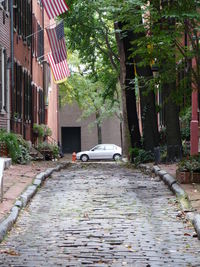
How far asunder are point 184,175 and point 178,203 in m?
2.40

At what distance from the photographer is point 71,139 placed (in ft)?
218

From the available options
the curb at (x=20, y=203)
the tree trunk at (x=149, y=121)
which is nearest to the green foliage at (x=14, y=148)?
the curb at (x=20, y=203)

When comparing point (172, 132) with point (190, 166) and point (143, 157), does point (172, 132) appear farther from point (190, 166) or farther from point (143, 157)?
point (190, 166)

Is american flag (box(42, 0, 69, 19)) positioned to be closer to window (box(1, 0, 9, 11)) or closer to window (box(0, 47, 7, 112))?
window (box(1, 0, 9, 11))

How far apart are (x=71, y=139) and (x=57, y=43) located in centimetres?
4022

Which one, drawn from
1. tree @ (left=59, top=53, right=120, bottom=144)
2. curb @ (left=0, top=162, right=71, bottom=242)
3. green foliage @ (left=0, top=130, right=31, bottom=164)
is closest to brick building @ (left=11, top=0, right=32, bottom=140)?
green foliage @ (left=0, top=130, right=31, bottom=164)

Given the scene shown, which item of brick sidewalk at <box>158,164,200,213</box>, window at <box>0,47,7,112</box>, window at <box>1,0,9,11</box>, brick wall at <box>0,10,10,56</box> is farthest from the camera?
window at <box>1,0,9,11</box>

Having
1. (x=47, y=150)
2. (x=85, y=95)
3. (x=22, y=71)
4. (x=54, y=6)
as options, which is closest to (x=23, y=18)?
(x=22, y=71)

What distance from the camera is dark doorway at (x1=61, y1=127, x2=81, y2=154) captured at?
66.1 m

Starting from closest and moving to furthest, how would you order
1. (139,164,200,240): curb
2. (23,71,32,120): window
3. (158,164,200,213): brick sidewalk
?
(139,164,200,240): curb, (158,164,200,213): brick sidewalk, (23,71,32,120): window

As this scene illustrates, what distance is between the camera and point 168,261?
7.61 metres

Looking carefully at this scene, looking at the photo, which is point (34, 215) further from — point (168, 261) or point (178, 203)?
point (168, 261)

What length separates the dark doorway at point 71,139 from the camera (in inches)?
2603

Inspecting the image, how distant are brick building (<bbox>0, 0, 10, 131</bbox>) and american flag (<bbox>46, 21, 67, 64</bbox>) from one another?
6.16 feet
